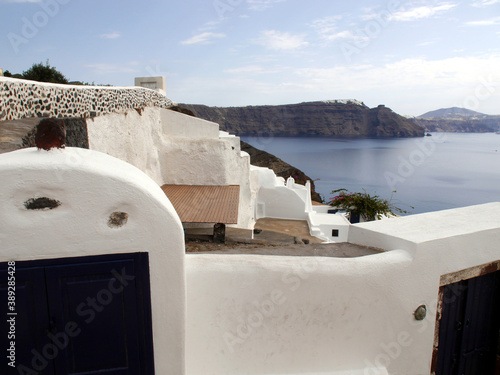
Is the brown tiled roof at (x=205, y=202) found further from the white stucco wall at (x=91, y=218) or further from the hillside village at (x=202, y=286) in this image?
the white stucco wall at (x=91, y=218)

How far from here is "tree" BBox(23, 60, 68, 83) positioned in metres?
20.2

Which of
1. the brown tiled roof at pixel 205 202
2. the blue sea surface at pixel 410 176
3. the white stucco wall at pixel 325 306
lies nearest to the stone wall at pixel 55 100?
the brown tiled roof at pixel 205 202

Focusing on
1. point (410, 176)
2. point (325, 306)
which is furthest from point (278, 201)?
point (410, 176)

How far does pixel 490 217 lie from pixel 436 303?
4.85 feet

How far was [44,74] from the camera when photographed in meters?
20.6

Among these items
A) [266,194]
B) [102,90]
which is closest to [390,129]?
[266,194]

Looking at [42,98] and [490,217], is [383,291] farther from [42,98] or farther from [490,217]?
[42,98]

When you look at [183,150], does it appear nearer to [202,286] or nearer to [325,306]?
[202,286]

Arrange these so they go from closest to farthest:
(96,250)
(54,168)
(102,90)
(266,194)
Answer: (54,168), (96,250), (102,90), (266,194)

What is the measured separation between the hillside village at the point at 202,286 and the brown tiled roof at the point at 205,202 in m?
3.26

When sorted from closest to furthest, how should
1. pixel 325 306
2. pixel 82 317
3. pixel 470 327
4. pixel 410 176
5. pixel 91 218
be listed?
pixel 91 218 < pixel 82 317 < pixel 325 306 < pixel 470 327 < pixel 410 176

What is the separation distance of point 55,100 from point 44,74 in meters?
17.5

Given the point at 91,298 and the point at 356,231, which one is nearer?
the point at 91,298

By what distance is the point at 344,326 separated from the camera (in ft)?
12.4
